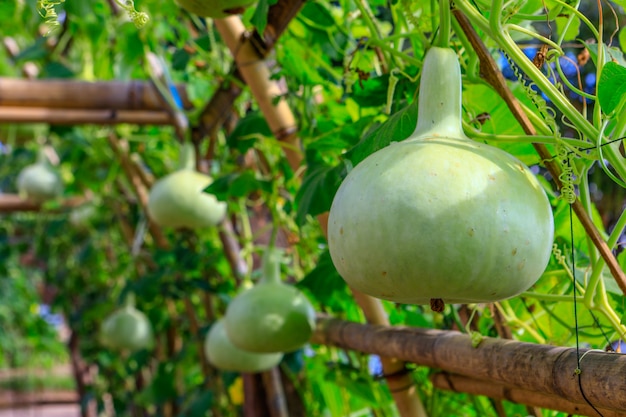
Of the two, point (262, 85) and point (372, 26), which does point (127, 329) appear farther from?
point (372, 26)

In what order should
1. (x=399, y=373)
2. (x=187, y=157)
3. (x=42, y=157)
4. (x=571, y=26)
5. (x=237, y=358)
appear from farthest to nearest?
(x=42, y=157), (x=187, y=157), (x=237, y=358), (x=399, y=373), (x=571, y=26)

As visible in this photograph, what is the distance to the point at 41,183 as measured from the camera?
2.79 m

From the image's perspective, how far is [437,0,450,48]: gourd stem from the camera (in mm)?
553

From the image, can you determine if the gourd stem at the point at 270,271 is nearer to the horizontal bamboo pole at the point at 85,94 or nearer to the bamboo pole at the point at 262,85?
the bamboo pole at the point at 262,85

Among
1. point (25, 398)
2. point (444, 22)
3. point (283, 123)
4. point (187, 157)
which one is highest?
point (444, 22)

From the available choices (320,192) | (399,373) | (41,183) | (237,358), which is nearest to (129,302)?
(41,183)

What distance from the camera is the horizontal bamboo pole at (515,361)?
54cm

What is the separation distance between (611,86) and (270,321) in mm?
665

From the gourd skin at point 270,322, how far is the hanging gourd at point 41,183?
1846 millimetres

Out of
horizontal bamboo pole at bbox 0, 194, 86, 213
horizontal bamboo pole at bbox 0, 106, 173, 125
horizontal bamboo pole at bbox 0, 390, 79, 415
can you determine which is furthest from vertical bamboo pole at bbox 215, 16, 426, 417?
horizontal bamboo pole at bbox 0, 390, 79, 415

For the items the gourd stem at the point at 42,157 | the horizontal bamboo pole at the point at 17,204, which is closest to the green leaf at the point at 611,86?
the gourd stem at the point at 42,157

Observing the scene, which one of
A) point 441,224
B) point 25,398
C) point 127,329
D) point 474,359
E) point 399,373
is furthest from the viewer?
point 25,398

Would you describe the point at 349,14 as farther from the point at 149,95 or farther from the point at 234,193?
the point at 149,95

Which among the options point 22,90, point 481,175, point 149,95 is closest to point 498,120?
point 481,175
